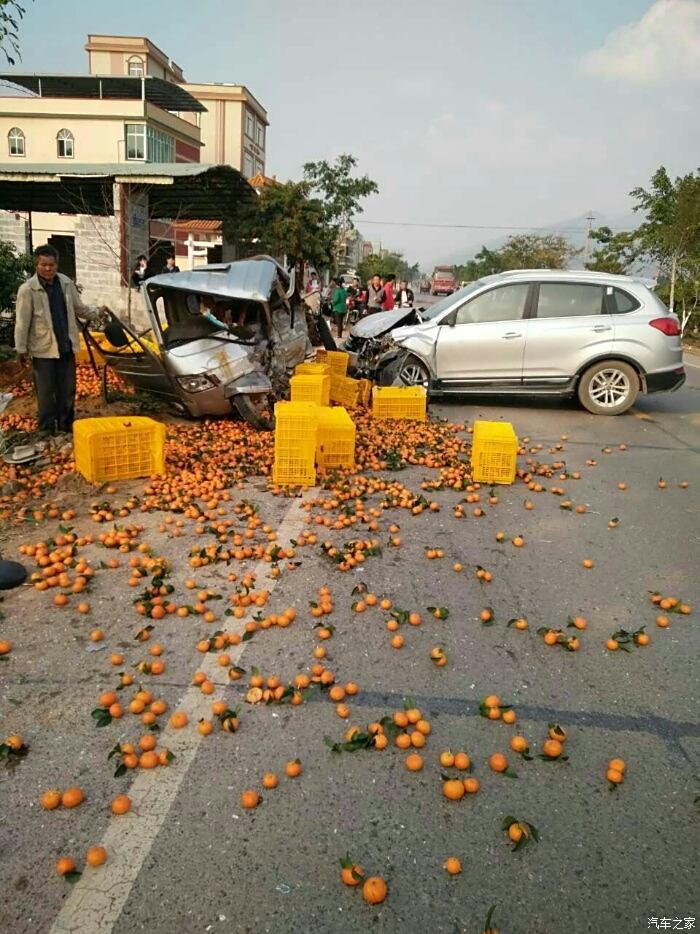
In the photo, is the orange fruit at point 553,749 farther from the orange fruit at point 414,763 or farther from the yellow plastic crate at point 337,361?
the yellow plastic crate at point 337,361

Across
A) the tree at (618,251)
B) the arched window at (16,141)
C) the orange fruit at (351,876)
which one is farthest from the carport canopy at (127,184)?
the arched window at (16,141)

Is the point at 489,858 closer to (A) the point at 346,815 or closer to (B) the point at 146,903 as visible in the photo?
(A) the point at 346,815

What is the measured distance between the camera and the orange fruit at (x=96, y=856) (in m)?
2.25

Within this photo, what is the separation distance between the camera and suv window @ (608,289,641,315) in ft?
31.6

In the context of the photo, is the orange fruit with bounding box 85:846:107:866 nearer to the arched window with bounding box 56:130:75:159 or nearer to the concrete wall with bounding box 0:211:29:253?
the concrete wall with bounding box 0:211:29:253

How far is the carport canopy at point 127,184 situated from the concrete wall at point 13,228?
162cm

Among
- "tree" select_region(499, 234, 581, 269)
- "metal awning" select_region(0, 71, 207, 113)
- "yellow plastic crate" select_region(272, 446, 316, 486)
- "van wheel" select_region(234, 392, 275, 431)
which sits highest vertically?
"metal awning" select_region(0, 71, 207, 113)

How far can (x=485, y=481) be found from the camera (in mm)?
6660

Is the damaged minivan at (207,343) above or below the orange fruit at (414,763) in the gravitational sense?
above

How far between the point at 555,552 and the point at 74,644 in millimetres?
3437

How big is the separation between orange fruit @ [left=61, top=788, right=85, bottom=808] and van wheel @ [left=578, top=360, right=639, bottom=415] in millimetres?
9082

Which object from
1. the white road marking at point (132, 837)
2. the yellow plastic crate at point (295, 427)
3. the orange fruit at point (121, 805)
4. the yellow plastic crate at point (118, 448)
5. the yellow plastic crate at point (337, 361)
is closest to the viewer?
the white road marking at point (132, 837)

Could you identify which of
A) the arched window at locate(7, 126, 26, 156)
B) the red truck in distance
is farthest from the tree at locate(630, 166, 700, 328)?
the arched window at locate(7, 126, 26, 156)

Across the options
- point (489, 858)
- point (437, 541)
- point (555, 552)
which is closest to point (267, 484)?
point (437, 541)
